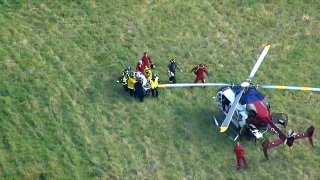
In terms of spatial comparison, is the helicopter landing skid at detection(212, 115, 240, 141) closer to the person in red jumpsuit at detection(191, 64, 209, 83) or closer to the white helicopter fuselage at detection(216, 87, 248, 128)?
the white helicopter fuselage at detection(216, 87, 248, 128)

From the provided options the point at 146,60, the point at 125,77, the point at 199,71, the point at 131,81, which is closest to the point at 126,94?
the point at 125,77

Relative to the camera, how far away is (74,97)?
26531mm

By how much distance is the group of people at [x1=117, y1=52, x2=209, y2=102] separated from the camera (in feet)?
85.4

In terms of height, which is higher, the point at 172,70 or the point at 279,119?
the point at 172,70

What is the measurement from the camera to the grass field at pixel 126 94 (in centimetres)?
2366

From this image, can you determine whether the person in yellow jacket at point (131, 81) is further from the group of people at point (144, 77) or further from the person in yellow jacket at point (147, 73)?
the person in yellow jacket at point (147, 73)

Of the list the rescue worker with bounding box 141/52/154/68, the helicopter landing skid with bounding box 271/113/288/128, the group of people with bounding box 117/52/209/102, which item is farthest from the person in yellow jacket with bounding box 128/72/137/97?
the helicopter landing skid with bounding box 271/113/288/128

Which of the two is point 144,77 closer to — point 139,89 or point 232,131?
point 139,89

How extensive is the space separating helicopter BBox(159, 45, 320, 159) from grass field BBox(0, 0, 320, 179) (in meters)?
0.76

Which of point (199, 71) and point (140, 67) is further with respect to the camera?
point (199, 71)

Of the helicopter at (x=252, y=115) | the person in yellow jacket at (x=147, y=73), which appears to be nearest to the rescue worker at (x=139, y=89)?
the person in yellow jacket at (x=147, y=73)

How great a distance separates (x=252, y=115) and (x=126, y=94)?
6074 millimetres

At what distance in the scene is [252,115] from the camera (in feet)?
78.4

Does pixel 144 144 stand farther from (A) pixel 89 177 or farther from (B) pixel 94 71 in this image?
(B) pixel 94 71
